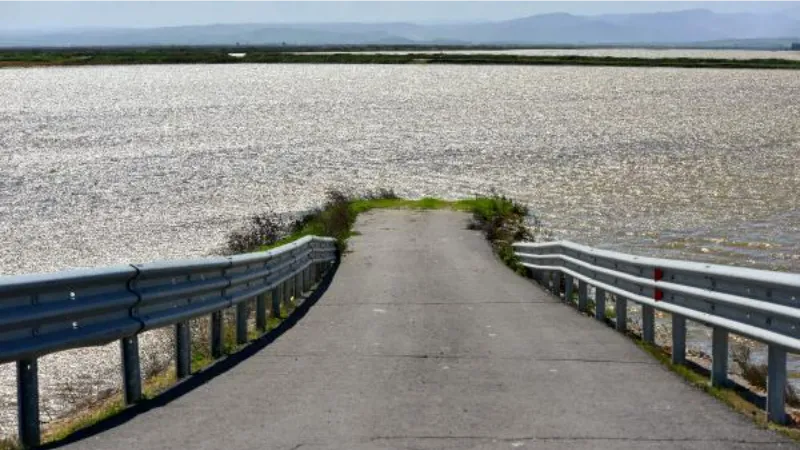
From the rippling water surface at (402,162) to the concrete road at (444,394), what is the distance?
13.3 meters

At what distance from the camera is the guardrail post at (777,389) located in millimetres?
8406

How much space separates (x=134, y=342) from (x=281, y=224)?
74.3 ft

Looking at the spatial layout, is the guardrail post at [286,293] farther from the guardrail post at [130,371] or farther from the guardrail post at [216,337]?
the guardrail post at [130,371]

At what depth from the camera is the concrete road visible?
7969 mm

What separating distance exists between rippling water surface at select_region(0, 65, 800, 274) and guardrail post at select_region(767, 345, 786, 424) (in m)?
16.7

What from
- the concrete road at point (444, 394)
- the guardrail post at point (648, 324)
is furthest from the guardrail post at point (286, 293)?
the guardrail post at point (648, 324)

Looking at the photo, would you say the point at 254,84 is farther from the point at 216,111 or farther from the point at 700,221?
the point at 700,221

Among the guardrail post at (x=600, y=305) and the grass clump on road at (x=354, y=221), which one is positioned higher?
the guardrail post at (x=600, y=305)

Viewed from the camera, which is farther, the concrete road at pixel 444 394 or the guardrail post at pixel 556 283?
the guardrail post at pixel 556 283

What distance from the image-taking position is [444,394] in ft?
30.7

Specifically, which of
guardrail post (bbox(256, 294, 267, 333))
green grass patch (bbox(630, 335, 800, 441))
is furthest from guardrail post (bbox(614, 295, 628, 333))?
guardrail post (bbox(256, 294, 267, 333))

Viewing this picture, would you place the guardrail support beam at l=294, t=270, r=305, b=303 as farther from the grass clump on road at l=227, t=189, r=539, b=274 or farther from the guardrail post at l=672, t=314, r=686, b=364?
the guardrail post at l=672, t=314, r=686, b=364

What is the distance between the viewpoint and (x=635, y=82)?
126 metres

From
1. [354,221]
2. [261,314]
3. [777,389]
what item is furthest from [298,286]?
[354,221]
